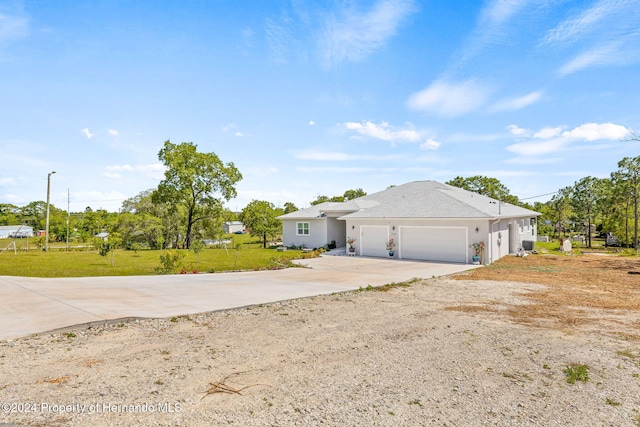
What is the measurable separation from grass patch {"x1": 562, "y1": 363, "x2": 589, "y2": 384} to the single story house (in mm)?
14034

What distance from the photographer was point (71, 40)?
15062 millimetres

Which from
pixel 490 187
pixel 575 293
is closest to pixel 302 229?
pixel 575 293

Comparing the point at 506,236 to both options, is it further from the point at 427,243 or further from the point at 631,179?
the point at 631,179

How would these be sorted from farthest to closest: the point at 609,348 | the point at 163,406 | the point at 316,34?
Answer: the point at 316,34 < the point at 609,348 < the point at 163,406

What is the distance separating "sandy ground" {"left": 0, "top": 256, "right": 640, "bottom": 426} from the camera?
381 centimetres

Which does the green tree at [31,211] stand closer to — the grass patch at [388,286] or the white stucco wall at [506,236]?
the grass patch at [388,286]

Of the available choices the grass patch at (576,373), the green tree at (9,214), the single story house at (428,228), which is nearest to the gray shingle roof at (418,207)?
the single story house at (428,228)

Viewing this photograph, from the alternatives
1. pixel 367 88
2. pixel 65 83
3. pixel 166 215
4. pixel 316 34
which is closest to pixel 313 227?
pixel 367 88

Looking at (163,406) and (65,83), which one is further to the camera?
(65,83)

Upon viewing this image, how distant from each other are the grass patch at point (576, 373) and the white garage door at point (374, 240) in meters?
16.6

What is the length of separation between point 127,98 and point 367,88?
13567 mm

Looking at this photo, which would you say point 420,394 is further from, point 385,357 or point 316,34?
point 316,34

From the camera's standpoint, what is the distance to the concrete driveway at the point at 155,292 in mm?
7684

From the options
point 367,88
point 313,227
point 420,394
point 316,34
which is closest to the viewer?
point 420,394
